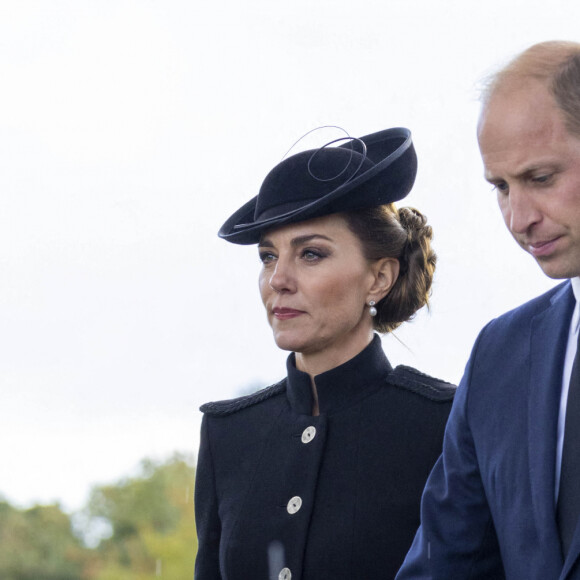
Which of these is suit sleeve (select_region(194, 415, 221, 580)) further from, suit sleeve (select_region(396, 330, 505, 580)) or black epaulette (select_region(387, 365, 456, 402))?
suit sleeve (select_region(396, 330, 505, 580))

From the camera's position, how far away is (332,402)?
4.27m

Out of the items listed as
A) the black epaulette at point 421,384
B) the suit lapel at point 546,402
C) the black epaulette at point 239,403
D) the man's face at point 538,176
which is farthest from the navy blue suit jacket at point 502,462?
the black epaulette at point 239,403

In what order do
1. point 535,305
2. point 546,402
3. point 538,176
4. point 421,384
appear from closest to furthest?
point 538,176 < point 546,402 < point 535,305 < point 421,384

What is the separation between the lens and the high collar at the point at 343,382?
4.24 metres

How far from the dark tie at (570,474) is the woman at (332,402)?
1.11 meters

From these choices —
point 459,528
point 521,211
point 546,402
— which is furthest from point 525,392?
point 521,211

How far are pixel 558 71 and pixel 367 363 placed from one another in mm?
1711

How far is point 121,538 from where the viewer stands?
37.7 meters

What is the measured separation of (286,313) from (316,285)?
16cm

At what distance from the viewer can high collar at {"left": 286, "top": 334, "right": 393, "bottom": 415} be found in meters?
4.24

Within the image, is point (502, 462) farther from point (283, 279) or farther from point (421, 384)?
point (283, 279)

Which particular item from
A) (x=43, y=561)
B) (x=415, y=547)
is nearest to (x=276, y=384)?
(x=415, y=547)

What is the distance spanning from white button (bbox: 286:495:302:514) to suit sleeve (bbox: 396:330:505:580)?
929mm

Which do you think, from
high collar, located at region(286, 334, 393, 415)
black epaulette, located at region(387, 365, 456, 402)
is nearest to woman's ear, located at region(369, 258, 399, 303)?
high collar, located at region(286, 334, 393, 415)
